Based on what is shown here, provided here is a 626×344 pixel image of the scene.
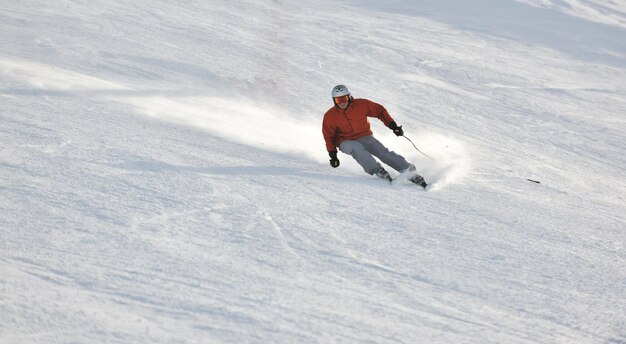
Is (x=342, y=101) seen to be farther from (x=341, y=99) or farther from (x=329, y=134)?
(x=329, y=134)

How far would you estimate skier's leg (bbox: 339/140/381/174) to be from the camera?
286 inches

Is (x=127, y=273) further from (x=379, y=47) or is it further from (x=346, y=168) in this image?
(x=379, y=47)

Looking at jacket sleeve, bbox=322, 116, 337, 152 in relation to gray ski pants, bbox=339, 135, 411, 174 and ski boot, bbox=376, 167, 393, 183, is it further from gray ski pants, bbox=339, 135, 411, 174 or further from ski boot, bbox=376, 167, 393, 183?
ski boot, bbox=376, 167, 393, 183

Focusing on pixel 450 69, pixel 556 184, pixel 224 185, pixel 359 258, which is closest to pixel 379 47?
pixel 450 69

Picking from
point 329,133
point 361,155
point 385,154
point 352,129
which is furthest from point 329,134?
point 385,154

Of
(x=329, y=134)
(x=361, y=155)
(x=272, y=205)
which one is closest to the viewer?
(x=272, y=205)

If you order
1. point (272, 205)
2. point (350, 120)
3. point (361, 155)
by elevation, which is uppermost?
point (350, 120)

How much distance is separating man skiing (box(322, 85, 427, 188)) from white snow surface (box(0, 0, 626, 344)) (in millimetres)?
303

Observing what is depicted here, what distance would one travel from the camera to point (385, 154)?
7539 mm

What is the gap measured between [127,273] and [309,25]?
51.0 feet

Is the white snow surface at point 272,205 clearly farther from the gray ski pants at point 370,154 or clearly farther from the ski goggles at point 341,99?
the ski goggles at point 341,99

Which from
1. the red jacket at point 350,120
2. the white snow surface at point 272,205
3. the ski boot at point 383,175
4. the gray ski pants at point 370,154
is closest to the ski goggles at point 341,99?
the red jacket at point 350,120

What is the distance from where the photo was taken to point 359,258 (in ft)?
15.5

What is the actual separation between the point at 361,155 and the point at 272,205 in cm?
196
